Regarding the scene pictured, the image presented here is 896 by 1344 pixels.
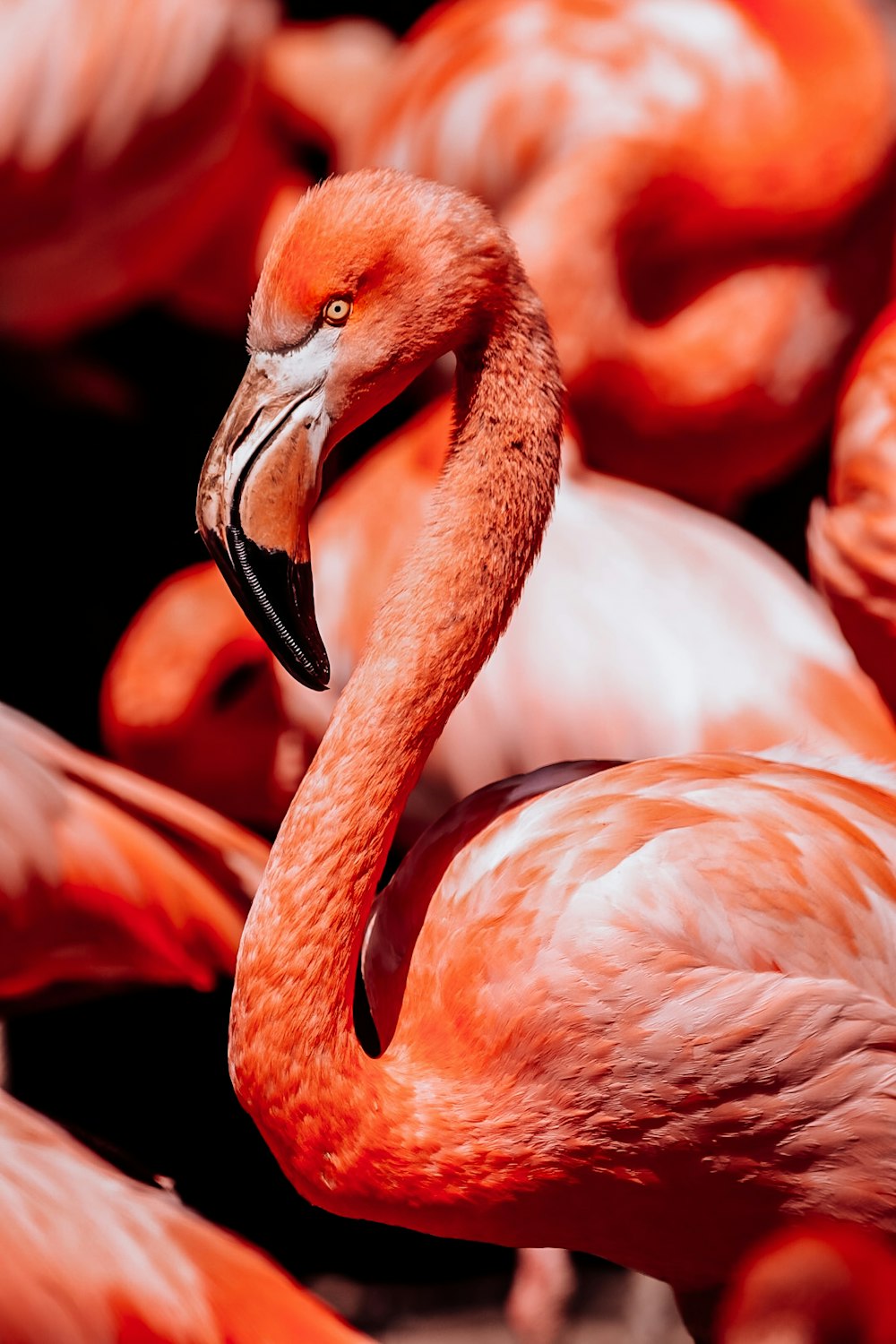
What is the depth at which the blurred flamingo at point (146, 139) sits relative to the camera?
2.31 m

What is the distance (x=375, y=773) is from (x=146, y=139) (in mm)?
1413

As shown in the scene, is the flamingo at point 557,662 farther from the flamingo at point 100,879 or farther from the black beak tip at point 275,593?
the black beak tip at point 275,593

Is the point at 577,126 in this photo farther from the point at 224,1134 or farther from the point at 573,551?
the point at 224,1134

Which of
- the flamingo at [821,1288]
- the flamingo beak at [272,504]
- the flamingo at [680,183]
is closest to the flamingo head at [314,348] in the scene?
the flamingo beak at [272,504]

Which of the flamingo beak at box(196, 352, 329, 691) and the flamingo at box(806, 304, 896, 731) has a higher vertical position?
the flamingo beak at box(196, 352, 329, 691)

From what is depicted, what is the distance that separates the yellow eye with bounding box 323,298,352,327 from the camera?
1188 millimetres

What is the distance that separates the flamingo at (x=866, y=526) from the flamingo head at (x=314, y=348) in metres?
0.58

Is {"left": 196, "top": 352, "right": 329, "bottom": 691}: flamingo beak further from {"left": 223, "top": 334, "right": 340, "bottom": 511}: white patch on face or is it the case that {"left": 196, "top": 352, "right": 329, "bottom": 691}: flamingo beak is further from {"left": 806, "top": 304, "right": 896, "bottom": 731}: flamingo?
{"left": 806, "top": 304, "right": 896, "bottom": 731}: flamingo

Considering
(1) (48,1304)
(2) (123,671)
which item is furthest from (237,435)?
(2) (123,671)

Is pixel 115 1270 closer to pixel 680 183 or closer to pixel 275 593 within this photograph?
pixel 275 593

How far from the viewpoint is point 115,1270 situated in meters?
1.16

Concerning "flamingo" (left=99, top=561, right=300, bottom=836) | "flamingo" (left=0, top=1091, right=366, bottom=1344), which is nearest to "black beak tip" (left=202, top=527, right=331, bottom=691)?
"flamingo" (left=0, top=1091, right=366, bottom=1344)

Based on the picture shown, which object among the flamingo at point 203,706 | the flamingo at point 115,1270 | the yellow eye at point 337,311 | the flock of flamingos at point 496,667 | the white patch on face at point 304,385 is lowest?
the flamingo at point 203,706

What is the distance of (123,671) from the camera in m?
2.17
